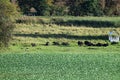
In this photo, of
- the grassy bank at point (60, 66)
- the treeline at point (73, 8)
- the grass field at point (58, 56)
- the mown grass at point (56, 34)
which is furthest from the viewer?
the treeline at point (73, 8)

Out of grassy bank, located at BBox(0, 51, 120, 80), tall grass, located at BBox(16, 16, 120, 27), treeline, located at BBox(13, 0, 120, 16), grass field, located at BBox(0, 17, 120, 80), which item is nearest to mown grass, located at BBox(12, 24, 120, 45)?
grass field, located at BBox(0, 17, 120, 80)

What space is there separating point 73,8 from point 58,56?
4709 cm

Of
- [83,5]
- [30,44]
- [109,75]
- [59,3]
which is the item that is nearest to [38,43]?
[30,44]

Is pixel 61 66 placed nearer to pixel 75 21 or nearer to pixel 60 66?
pixel 60 66

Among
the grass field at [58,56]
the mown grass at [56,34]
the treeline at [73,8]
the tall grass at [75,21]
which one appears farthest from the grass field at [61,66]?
the treeline at [73,8]

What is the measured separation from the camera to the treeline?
89.2m

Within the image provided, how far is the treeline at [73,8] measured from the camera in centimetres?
8919

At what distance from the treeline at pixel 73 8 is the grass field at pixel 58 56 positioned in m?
16.6

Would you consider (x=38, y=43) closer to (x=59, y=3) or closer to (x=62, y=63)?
(x=62, y=63)

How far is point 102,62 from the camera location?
1642 inches

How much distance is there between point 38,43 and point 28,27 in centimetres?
1307

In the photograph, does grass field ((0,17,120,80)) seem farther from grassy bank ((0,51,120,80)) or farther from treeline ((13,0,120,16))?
treeline ((13,0,120,16))

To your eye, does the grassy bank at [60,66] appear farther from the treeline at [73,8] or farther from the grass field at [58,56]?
the treeline at [73,8]

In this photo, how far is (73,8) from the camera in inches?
3632
